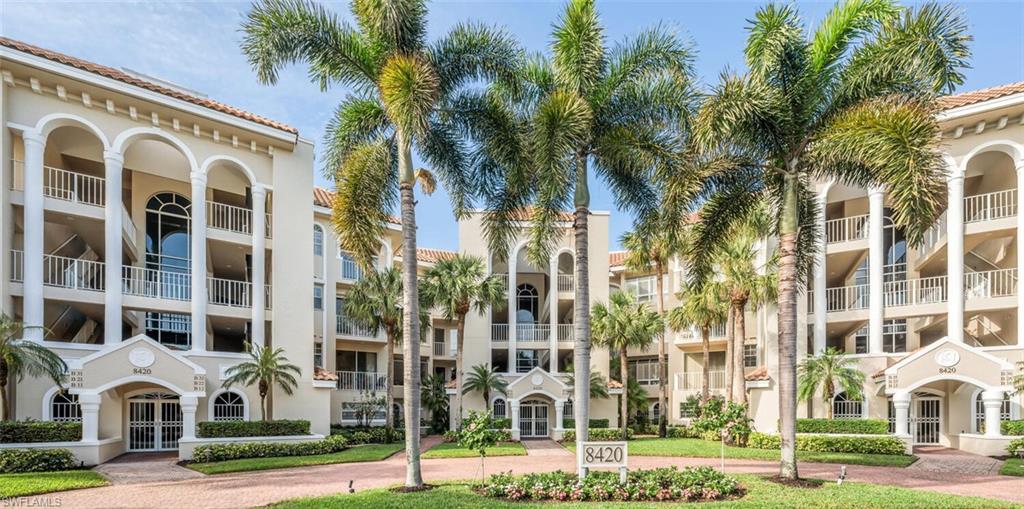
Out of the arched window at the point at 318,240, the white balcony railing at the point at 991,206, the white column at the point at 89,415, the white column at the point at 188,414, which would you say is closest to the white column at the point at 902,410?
the white balcony railing at the point at 991,206

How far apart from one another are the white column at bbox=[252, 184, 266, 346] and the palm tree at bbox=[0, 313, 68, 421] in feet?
22.8

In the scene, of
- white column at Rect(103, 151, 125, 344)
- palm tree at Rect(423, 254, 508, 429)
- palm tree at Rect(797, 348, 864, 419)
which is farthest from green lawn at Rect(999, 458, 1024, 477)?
white column at Rect(103, 151, 125, 344)

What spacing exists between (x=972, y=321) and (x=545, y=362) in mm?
21166

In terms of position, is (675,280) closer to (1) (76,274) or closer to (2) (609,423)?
(2) (609,423)

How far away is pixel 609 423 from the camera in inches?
1310

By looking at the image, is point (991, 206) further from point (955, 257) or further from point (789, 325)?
point (789, 325)

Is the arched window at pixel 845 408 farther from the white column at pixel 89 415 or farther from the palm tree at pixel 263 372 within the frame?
the white column at pixel 89 415

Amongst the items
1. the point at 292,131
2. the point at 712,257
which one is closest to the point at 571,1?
the point at 712,257

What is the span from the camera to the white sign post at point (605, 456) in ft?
42.9

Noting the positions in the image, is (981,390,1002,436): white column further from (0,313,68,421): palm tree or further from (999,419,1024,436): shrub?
(0,313,68,421): palm tree

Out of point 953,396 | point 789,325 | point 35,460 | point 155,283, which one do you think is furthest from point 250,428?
point 953,396

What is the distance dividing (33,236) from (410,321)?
1470 cm

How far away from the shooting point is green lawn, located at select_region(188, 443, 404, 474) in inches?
727

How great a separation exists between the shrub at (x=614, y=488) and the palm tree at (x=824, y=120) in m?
2.62
